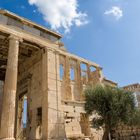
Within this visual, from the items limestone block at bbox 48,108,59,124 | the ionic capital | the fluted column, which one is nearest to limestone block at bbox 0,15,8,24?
the ionic capital

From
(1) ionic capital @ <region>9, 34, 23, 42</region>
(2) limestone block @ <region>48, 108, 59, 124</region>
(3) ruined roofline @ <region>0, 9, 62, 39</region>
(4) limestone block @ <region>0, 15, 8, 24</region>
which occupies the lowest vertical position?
(2) limestone block @ <region>48, 108, 59, 124</region>

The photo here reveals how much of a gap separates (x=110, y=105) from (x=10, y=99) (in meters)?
7.76

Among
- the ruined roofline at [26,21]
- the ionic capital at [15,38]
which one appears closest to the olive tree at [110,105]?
the ruined roofline at [26,21]

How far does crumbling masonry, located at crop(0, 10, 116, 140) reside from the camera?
12.8m

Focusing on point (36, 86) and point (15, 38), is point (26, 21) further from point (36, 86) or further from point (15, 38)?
point (36, 86)

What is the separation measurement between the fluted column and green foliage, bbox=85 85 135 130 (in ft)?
22.4

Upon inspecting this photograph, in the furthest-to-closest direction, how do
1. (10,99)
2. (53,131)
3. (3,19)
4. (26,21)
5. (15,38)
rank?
(26,21) → (15,38) → (3,19) → (53,131) → (10,99)

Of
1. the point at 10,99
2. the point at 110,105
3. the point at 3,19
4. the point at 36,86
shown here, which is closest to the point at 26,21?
the point at 3,19

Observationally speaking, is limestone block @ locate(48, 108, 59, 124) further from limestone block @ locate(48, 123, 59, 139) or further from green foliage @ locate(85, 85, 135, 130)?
green foliage @ locate(85, 85, 135, 130)

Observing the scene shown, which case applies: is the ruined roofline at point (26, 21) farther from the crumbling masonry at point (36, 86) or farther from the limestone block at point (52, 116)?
the limestone block at point (52, 116)

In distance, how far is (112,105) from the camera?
16109 mm

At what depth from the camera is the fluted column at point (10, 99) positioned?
37.7 ft

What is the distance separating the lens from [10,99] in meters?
12.2

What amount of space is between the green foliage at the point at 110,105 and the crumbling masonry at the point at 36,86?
6.47 ft
